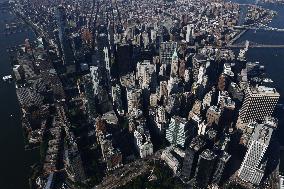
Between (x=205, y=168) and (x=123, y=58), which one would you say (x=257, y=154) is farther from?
(x=123, y=58)

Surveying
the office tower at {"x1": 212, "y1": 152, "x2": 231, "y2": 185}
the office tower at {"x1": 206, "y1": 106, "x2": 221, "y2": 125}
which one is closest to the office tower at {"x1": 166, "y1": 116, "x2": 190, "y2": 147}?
the office tower at {"x1": 206, "y1": 106, "x2": 221, "y2": 125}

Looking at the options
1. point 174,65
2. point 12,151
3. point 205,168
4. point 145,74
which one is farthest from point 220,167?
point 12,151

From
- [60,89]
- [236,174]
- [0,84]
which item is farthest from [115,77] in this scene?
[236,174]

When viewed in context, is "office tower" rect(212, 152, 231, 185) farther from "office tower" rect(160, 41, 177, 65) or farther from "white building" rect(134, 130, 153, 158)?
"office tower" rect(160, 41, 177, 65)

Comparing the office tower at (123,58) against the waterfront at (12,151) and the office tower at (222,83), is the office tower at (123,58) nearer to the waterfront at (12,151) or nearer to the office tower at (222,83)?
the office tower at (222,83)

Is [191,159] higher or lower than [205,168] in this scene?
higher
